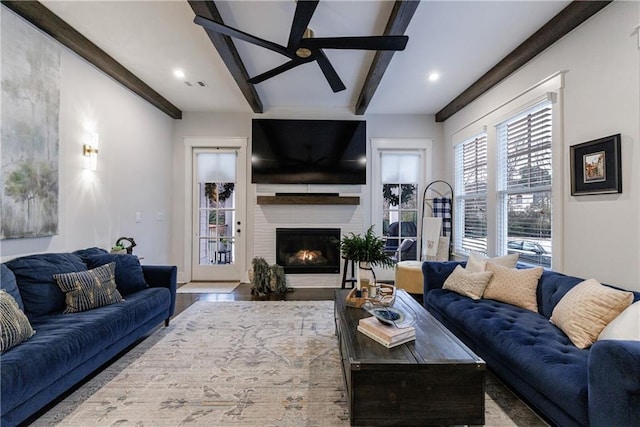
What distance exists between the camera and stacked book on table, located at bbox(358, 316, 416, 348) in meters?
1.70

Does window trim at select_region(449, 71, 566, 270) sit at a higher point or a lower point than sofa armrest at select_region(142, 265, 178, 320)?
higher

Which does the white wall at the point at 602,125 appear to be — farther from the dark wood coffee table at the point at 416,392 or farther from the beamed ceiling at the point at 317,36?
the dark wood coffee table at the point at 416,392

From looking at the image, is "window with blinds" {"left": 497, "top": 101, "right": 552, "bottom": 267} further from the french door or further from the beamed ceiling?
the french door

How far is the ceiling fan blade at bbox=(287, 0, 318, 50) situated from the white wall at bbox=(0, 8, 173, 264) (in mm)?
2229

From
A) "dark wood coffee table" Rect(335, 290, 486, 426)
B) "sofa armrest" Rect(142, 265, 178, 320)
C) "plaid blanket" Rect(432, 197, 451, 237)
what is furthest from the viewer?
"plaid blanket" Rect(432, 197, 451, 237)

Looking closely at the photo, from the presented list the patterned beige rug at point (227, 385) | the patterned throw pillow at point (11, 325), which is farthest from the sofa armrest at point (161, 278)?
the patterned throw pillow at point (11, 325)

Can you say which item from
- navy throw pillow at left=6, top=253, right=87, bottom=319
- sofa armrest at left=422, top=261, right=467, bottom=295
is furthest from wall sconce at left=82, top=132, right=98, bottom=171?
sofa armrest at left=422, top=261, right=467, bottom=295

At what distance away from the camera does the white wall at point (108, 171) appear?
9.38ft

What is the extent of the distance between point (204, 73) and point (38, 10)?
1.53 metres

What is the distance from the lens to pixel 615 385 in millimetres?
1228

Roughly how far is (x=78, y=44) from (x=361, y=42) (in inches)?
109

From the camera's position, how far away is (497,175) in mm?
3582

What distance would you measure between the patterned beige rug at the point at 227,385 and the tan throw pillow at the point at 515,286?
2.39 ft

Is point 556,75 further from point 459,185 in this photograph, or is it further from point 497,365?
point 497,365
